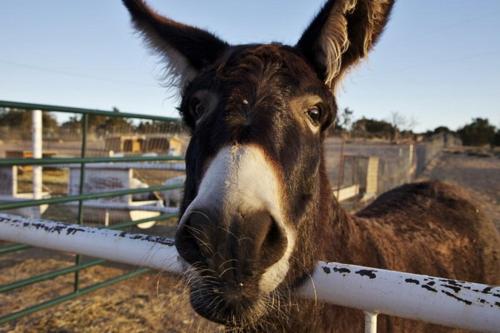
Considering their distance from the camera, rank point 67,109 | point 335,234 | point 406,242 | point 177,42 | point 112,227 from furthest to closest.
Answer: point 112,227, point 67,109, point 406,242, point 177,42, point 335,234

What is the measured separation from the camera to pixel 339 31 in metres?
1.87

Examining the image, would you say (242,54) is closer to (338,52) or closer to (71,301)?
(338,52)

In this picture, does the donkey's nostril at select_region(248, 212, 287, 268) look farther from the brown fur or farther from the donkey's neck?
the donkey's neck

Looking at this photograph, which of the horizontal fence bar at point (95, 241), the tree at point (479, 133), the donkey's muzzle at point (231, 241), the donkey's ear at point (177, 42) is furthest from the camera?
the tree at point (479, 133)

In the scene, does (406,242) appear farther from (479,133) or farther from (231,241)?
(479,133)

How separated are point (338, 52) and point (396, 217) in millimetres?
1994

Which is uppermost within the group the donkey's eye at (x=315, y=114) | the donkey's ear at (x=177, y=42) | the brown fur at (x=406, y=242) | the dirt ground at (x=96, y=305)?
the donkey's ear at (x=177, y=42)

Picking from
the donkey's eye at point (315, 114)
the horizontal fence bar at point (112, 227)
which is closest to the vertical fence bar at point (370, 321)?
the donkey's eye at point (315, 114)

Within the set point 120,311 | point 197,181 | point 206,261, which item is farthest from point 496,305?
point 120,311

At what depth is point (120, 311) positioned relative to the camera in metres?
4.46

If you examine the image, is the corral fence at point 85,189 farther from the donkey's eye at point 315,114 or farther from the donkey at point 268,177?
the donkey's eye at point 315,114

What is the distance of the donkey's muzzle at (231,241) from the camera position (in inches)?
44.5

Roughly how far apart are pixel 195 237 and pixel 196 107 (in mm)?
825

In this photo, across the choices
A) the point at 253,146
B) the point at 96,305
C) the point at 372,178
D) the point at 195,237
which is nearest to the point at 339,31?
the point at 253,146
